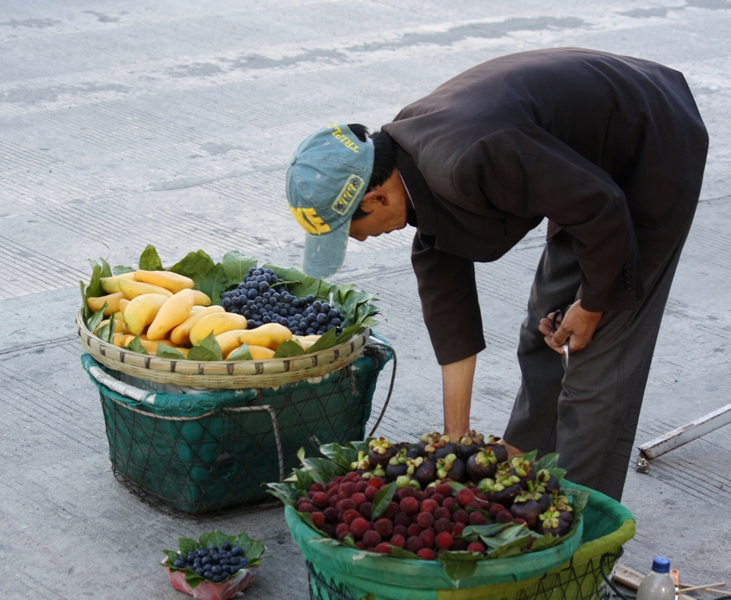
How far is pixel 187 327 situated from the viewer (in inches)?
120

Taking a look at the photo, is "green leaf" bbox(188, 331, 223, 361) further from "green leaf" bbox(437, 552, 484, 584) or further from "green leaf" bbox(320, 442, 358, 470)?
"green leaf" bbox(437, 552, 484, 584)

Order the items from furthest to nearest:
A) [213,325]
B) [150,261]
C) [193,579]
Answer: [150,261], [213,325], [193,579]

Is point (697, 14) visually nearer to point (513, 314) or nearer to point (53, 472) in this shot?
point (513, 314)

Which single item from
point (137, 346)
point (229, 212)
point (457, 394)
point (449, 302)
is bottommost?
point (229, 212)

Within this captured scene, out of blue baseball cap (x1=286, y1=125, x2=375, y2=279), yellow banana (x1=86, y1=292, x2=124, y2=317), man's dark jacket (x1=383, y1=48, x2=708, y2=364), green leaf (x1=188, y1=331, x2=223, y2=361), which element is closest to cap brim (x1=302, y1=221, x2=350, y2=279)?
blue baseball cap (x1=286, y1=125, x2=375, y2=279)

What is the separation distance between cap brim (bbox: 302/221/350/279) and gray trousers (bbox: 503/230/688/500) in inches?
26.3

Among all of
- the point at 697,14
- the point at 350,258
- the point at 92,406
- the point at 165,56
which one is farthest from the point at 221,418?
the point at 697,14

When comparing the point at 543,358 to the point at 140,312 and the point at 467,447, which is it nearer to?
the point at 467,447

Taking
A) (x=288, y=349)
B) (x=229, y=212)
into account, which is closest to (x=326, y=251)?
(x=288, y=349)

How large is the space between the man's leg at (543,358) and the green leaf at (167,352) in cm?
107

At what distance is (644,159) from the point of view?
97.0 inches

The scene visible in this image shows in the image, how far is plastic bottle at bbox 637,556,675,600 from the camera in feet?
8.08

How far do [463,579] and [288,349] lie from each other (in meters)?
0.98

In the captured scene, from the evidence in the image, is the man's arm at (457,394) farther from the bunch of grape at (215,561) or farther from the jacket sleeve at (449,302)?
the bunch of grape at (215,561)
